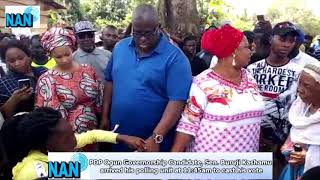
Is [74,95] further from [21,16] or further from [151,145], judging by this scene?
[21,16]

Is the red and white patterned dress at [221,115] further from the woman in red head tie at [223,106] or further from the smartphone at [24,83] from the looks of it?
the smartphone at [24,83]

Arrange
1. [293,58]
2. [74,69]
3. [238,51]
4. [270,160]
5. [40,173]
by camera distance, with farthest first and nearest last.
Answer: [293,58]
[74,69]
[238,51]
[40,173]
[270,160]

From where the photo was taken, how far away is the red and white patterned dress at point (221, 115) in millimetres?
2672

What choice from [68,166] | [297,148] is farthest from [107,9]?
[68,166]

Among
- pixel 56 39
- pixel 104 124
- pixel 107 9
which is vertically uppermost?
pixel 56 39

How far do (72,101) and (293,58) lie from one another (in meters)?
1.59

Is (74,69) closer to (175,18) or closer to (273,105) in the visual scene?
(273,105)

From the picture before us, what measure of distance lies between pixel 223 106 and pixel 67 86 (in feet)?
3.41

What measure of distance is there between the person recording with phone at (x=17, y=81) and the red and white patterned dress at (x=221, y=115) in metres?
1.06

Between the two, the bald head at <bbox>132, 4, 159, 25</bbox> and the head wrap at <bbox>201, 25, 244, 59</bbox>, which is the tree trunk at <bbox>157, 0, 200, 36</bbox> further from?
the head wrap at <bbox>201, 25, 244, 59</bbox>

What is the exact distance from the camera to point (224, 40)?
2697mm

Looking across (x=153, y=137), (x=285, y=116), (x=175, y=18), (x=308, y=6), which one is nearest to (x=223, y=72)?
(x=153, y=137)

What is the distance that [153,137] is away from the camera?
9.33 ft

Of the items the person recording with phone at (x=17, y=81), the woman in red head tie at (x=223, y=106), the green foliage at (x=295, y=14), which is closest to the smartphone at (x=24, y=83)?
the person recording with phone at (x=17, y=81)
